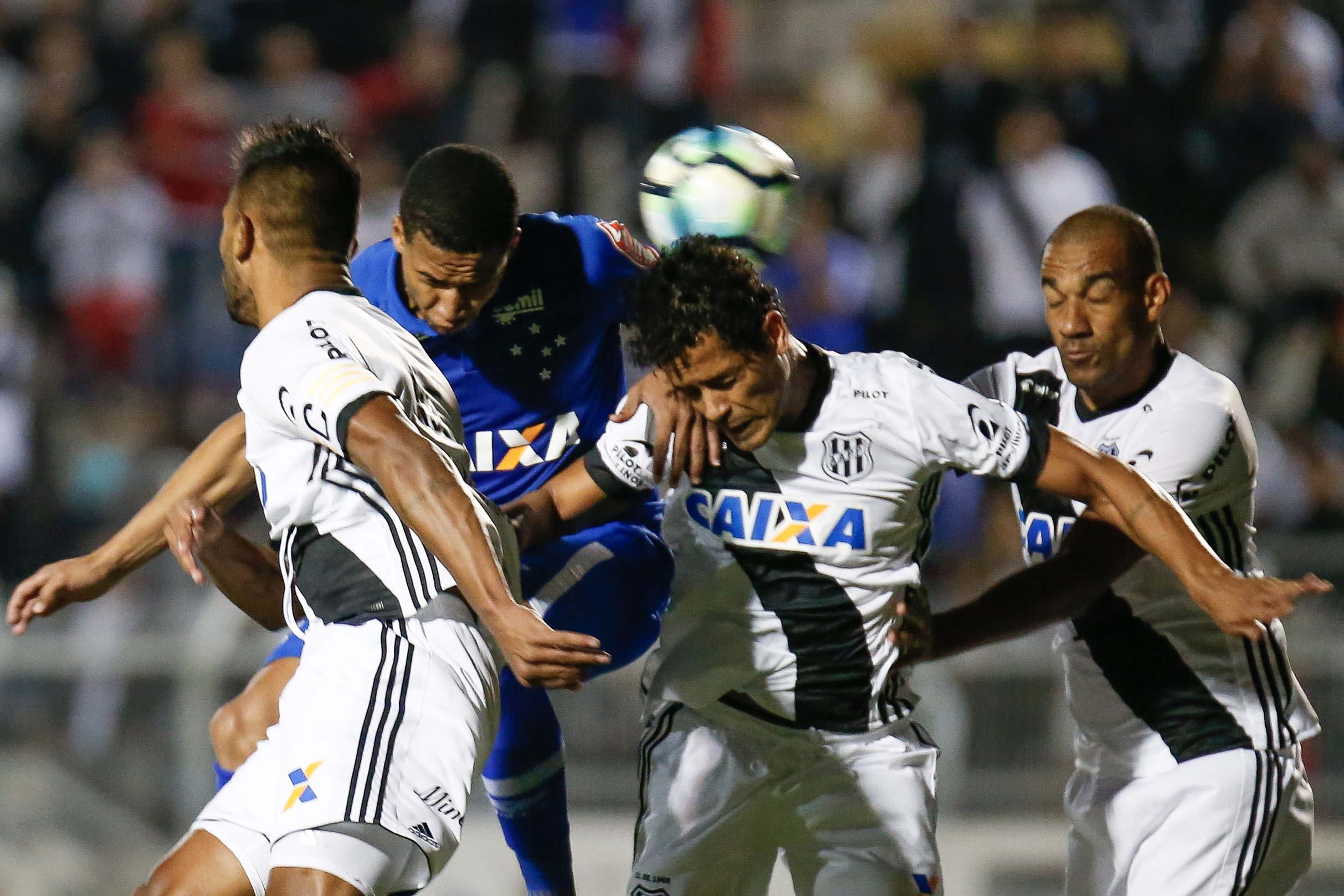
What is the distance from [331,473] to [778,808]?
141 centimetres

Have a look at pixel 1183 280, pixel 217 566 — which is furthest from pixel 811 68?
pixel 217 566

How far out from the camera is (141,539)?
12.7ft

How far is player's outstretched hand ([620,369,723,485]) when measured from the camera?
11.7ft

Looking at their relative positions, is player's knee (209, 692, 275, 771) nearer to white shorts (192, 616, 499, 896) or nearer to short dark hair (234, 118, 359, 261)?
white shorts (192, 616, 499, 896)

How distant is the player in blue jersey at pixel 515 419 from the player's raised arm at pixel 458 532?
781 millimetres

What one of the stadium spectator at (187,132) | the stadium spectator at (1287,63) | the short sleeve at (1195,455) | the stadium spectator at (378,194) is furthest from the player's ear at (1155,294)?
the stadium spectator at (187,132)

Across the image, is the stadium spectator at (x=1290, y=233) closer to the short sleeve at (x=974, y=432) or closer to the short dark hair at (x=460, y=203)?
the short sleeve at (x=974, y=432)

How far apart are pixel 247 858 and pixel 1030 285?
242 inches

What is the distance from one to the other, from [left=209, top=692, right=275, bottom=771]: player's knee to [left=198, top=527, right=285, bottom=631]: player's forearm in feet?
0.77

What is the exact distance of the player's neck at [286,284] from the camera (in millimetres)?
3312

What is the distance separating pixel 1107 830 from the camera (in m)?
4.01

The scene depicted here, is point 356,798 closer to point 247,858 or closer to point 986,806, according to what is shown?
point 247,858

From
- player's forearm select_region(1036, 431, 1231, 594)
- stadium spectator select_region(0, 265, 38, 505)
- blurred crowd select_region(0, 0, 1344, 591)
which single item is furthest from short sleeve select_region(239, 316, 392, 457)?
stadium spectator select_region(0, 265, 38, 505)

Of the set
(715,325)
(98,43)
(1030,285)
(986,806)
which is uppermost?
(98,43)
